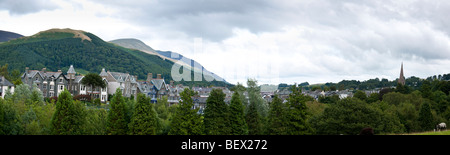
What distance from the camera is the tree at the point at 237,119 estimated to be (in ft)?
192

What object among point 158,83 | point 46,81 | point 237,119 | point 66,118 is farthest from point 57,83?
point 237,119

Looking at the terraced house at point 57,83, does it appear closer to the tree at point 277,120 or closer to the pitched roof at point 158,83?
the pitched roof at point 158,83

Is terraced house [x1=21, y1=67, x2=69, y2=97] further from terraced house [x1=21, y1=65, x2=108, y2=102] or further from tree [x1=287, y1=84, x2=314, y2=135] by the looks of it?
tree [x1=287, y1=84, x2=314, y2=135]

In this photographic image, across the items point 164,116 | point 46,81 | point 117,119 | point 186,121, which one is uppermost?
point 46,81

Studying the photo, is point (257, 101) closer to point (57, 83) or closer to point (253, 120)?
point (253, 120)

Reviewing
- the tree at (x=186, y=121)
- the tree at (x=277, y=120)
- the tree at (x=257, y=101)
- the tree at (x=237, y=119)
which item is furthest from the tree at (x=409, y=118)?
the tree at (x=186, y=121)

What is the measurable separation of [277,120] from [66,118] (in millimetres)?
27559

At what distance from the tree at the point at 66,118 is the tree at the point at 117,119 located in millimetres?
4318

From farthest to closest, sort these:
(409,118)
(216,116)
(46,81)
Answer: (46,81) → (409,118) → (216,116)

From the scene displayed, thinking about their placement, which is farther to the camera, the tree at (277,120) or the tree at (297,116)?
the tree at (277,120)

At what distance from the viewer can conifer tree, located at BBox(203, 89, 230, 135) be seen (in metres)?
57.5

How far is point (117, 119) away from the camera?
56.4 meters

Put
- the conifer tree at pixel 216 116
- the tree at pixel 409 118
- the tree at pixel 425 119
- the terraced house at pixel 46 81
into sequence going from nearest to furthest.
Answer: the conifer tree at pixel 216 116 → the tree at pixel 425 119 → the tree at pixel 409 118 → the terraced house at pixel 46 81
